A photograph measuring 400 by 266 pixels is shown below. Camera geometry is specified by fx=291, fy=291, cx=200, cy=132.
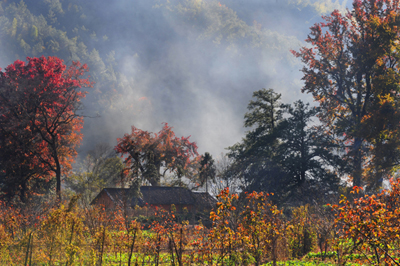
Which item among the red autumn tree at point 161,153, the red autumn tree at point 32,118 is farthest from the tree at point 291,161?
the red autumn tree at point 32,118

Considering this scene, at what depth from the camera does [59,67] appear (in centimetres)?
2127

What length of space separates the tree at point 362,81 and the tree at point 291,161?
1.64 metres

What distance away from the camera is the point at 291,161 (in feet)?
78.3

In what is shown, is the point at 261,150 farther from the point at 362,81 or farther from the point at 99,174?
the point at 99,174

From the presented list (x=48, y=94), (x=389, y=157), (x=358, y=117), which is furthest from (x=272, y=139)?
(x=48, y=94)

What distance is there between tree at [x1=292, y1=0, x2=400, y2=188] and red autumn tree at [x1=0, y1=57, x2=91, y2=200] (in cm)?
1938

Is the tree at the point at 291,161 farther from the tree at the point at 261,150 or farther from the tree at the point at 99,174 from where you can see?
the tree at the point at 99,174

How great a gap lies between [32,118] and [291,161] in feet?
63.3

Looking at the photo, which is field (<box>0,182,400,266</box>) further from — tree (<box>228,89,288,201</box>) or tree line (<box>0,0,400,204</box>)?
tree (<box>228,89,288,201</box>)

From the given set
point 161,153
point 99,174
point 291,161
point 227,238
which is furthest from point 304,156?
point 99,174

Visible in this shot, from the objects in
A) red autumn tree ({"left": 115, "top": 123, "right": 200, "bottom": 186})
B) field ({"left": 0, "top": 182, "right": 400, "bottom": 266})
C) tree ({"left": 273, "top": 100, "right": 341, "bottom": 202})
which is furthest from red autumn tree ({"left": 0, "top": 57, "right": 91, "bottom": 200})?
tree ({"left": 273, "top": 100, "right": 341, "bottom": 202})

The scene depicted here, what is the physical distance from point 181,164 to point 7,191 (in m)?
19.7

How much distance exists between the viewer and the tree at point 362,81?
59.8 feet

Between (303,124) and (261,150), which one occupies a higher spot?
(303,124)
